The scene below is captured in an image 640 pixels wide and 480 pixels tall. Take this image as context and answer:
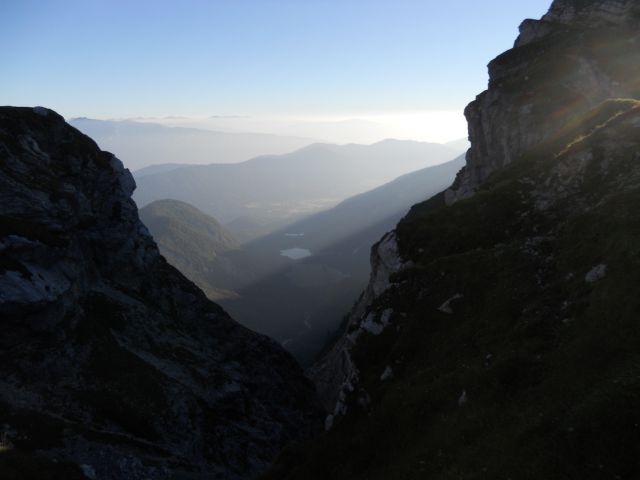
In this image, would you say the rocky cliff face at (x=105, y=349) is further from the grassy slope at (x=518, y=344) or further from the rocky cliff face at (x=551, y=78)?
the rocky cliff face at (x=551, y=78)

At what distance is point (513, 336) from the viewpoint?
3266 cm

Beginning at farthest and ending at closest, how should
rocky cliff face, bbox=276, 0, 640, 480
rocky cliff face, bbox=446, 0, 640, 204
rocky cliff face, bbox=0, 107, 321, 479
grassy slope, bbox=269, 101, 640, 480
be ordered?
1. rocky cliff face, bbox=446, 0, 640, 204
2. rocky cliff face, bbox=0, 107, 321, 479
3. rocky cliff face, bbox=276, 0, 640, 480
4. grassy slope, bbox=269, 101, 640, 480

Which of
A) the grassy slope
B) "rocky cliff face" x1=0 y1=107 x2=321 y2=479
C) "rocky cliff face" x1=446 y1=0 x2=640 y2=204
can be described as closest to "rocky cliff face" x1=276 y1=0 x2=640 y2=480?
the grassy slope

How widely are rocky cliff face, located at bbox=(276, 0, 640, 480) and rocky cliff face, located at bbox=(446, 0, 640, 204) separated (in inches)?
990

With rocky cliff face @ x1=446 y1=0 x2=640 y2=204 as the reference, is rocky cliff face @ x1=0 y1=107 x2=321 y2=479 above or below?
below

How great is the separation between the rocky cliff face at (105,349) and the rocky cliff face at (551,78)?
181 feet

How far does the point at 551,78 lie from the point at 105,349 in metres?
95.5

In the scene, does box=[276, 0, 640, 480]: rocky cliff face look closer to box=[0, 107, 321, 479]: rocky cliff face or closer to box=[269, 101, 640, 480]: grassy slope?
box=[269, 101, 640, 480]: grassy slope

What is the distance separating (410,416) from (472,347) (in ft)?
22.9

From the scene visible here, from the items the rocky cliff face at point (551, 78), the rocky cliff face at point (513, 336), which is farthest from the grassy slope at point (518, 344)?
the rocky cliff face at point (551, 78)

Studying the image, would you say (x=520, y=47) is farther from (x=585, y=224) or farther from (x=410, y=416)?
(x=410, y=416)

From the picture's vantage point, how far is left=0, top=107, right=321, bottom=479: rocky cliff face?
52.7 m

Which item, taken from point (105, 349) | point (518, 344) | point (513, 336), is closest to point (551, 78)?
point (513, 336)

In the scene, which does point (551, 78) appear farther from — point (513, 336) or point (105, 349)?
point (105, 349)
